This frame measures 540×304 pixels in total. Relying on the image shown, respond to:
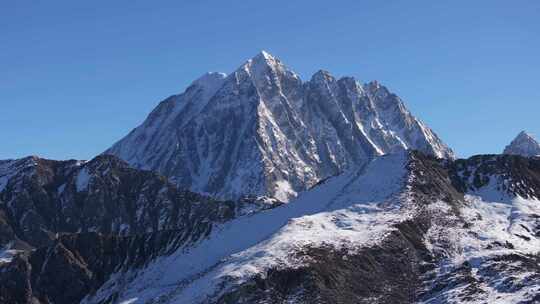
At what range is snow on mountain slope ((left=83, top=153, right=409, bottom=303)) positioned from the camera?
12950cm

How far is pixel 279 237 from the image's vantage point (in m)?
140

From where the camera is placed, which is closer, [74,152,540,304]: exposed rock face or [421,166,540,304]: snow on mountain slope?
[421,166,540,304]: snow on mountain slope

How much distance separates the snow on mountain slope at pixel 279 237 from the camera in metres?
130

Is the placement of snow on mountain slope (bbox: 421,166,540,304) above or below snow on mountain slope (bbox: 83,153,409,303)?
below

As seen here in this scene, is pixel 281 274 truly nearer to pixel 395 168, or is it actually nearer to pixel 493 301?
pixel 493 301

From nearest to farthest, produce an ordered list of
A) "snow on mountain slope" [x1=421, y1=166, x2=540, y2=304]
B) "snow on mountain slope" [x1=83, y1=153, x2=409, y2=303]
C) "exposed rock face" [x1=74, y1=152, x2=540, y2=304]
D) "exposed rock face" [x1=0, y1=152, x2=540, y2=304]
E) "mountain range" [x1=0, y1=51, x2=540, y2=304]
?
"snow on mountain slope" [x1=421, y1=166, x2=540, y2=304], "exposed rock face" [x1=74, y1=152, x2=540, y2=304], "mountain range" [x1=0, y1=51, x2=540, y2=304], "exposed rock face" [x1=0, y1=152, x2=540, y2=304], "snow on mountain slope" [x1=83, y1=153, x2=409, y2=303]

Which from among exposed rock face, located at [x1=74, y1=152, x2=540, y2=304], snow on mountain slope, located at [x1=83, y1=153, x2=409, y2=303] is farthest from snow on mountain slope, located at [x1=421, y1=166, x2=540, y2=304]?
snow on mountain slope, located at [x1=83, y1=153, x2=409, y2=303]

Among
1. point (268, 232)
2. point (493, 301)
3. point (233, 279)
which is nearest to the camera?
point (493, 301)

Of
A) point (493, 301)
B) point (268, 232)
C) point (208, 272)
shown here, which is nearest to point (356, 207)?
point (268, 232)

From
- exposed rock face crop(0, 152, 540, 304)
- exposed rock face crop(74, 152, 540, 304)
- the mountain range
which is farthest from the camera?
exposed rock face crop(0, 152, 540, 304)

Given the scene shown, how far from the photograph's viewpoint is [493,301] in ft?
381

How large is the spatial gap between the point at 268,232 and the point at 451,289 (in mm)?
41428

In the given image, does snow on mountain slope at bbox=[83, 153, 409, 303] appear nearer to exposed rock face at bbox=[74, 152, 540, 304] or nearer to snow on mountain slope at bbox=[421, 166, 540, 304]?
exposed rock face at bbox=[74, 152, 540, 304]

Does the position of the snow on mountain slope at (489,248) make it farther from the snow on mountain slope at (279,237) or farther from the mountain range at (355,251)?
the snow on mountain slope at (279,237)
